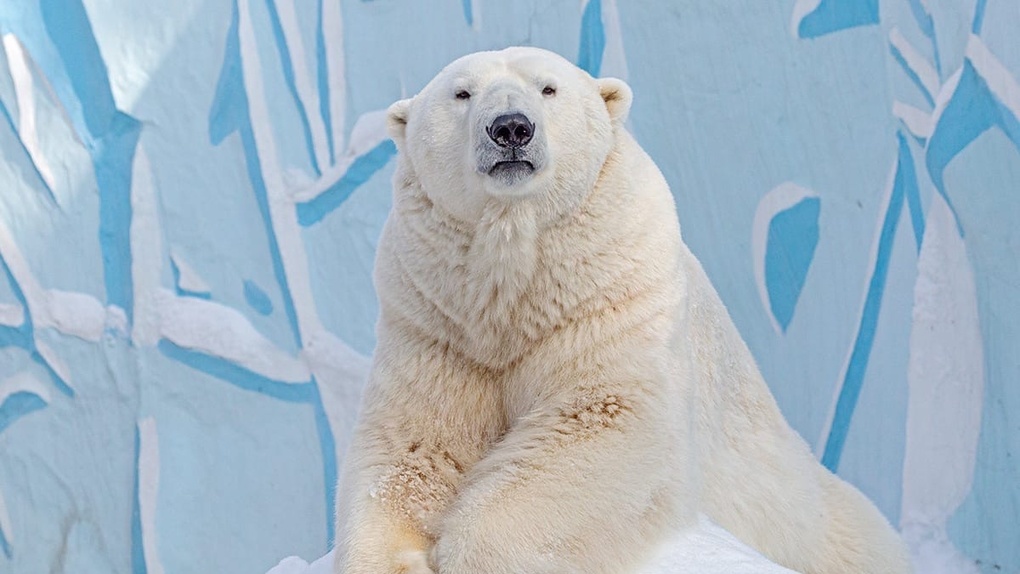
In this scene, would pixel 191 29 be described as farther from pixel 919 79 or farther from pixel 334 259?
pixel 919 79

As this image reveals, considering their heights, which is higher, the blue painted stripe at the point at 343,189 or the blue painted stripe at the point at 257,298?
the blue painted stripe at the point at 343,189

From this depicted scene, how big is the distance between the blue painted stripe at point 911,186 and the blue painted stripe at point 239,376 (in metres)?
2.38

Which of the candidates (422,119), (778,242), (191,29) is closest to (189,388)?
(191,29)

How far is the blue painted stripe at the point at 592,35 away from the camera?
4.46 meters

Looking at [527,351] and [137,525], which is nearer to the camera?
[527,351]

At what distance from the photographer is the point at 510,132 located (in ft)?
6.00

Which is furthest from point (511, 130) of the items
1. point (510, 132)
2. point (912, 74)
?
point (912, 74)

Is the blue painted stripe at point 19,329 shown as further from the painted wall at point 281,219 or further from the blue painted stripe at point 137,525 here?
the blue painted stripe at point 137,525

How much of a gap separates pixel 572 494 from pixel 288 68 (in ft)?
11.5

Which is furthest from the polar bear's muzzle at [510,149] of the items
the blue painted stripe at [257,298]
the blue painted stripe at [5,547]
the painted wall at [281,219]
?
the blue painted stripe at [5,547]

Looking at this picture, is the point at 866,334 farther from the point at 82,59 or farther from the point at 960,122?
the point at 82,59

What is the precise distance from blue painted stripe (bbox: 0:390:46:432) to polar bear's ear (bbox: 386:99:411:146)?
10.6 ft

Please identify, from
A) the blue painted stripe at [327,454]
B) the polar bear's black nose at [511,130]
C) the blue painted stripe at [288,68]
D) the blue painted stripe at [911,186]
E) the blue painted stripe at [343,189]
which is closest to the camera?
the polar bear's black nose at [511,130]

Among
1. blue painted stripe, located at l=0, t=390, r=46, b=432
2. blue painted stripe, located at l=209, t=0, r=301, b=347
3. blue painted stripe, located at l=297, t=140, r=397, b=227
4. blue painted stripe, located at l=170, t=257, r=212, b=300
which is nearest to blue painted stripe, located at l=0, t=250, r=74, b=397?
blue painted stripe, located at l=0, t=390, r=46, b=432
